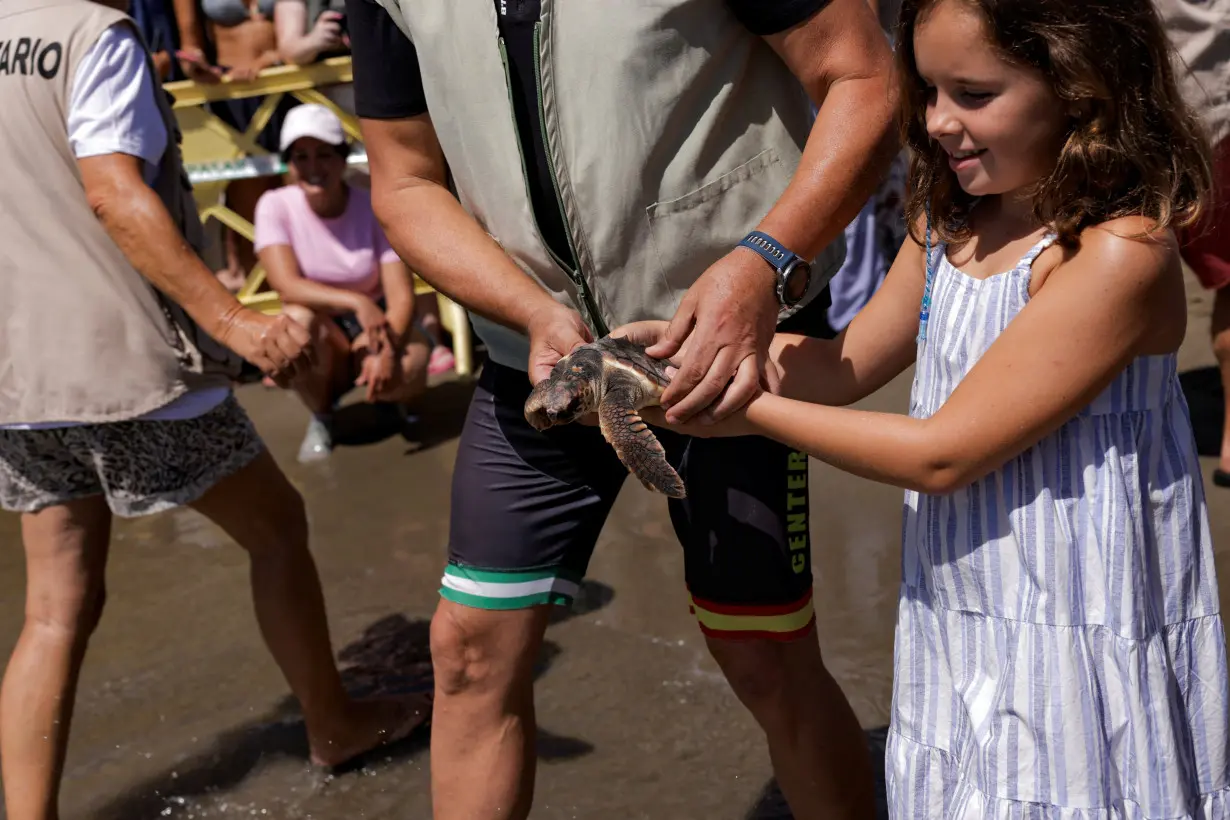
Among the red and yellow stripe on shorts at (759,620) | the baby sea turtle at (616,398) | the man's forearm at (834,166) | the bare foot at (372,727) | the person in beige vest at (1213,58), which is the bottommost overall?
the bare foot at (372,727)

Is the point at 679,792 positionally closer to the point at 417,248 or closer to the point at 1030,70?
the point at 417,248

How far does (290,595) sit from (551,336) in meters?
1.21

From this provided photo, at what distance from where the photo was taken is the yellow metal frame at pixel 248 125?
5.95 meters

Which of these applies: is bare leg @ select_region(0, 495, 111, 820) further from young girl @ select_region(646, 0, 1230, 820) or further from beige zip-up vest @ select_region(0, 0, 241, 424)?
young girl @ select_region(646, 0, 1230, 820)

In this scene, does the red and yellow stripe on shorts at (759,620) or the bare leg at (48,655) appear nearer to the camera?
the red and yellow stripe on shorts at (759,620)

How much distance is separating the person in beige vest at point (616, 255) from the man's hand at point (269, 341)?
16.3 inches

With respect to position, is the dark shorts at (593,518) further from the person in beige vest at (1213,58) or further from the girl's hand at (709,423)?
the person in beige vest at (1213,58)

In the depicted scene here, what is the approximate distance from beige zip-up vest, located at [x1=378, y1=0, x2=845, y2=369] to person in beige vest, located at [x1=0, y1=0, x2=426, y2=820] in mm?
723

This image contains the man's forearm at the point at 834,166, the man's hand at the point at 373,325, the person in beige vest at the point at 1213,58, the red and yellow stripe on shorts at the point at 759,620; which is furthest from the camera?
the man's hand at the point at 373,325

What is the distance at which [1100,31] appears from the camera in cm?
144

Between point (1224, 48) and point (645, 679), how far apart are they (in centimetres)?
230

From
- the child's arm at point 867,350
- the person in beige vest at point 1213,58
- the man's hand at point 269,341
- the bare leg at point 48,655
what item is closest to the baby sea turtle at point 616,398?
the child's arm at point 867,350

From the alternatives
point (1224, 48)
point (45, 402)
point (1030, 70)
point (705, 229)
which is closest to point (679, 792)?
point (705, 229)

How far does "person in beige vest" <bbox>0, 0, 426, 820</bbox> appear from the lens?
2420 millimetres
